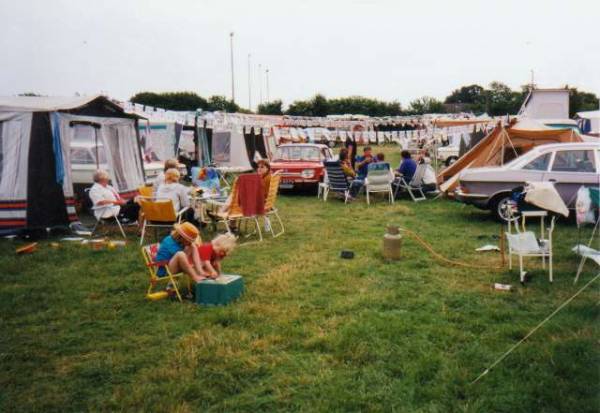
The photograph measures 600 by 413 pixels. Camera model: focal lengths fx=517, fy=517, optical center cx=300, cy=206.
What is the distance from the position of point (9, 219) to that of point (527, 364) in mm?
8408

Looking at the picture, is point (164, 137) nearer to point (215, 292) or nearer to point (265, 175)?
point (265, 175)

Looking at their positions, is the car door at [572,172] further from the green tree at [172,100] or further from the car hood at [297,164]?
the green tree at [172,100]

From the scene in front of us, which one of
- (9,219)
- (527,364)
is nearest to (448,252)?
(527,364)

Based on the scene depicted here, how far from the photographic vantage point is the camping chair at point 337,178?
1294 cm

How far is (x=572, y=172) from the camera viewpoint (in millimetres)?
9227

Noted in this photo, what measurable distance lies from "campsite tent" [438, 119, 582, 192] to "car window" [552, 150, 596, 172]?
2884mm

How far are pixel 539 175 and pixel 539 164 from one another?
23cm

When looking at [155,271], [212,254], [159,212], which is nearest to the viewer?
[212,254]

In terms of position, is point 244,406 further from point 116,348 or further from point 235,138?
point 235,138

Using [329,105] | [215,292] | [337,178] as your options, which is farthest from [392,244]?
[329,105]

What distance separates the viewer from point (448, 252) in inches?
300

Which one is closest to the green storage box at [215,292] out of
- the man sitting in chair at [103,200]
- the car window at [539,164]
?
the man sitting in chair at [103,200]

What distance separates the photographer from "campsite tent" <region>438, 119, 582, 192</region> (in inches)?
486

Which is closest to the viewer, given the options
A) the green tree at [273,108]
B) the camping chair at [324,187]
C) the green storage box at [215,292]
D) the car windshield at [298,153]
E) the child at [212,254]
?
the green storage box at [215,292]
